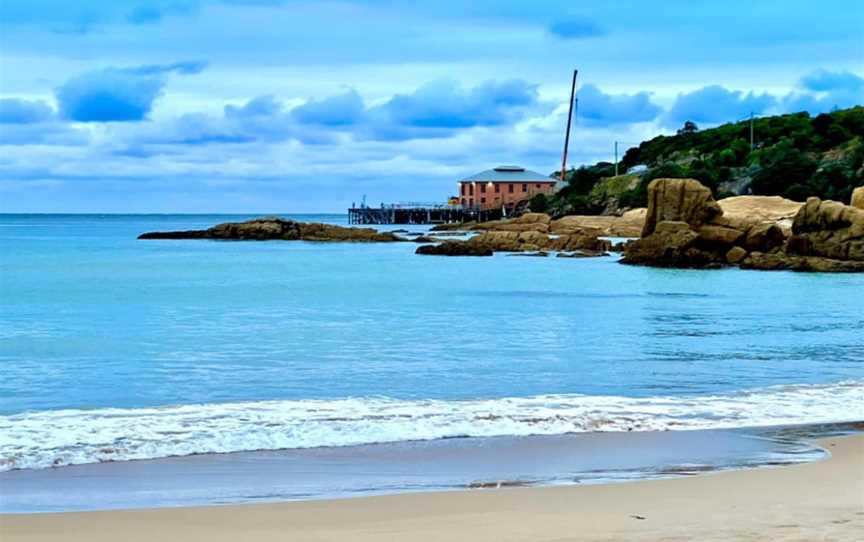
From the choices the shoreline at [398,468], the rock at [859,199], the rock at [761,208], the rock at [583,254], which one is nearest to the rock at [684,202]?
the rock at [859,199]

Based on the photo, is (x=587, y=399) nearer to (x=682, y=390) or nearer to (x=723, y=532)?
(x=682, y=390)

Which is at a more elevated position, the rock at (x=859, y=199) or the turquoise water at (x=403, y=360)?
the rock at (x=859, y=199)

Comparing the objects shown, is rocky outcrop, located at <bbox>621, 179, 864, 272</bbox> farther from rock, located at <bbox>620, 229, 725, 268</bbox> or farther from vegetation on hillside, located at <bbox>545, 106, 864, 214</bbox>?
vegetation on hillside, located at <bbox>545, 106, 864, 214</bbox>

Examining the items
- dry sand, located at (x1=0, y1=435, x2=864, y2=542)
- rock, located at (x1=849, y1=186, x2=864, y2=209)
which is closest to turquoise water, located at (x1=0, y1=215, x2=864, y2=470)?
dry sand, located at (x1=0, y1=435, x2=864, y2=542)

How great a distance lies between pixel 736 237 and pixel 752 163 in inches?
1821

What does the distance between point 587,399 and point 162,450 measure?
546 centimetres

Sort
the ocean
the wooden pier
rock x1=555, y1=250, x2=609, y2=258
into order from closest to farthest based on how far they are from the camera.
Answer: the ocean, rock x1=555, y1=250, x2=609, y2=258, the wooden pier

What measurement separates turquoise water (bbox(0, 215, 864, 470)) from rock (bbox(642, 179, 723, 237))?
24.3ft

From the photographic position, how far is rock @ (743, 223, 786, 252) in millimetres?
46562

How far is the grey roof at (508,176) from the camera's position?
5079 inches

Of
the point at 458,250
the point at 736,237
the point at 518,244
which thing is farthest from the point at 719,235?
the point at 518,244

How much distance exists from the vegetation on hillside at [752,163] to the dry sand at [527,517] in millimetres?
68228

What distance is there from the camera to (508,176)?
13100 centimetres

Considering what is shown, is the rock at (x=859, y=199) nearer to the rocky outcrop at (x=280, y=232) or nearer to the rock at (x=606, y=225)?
the rock at (x=606, y=225)
